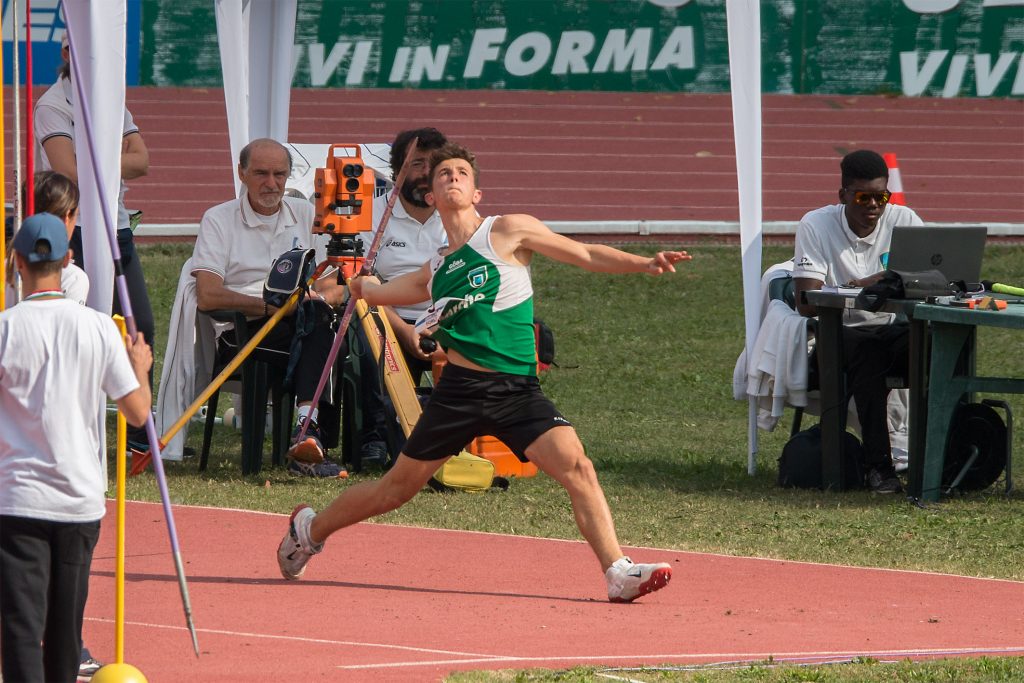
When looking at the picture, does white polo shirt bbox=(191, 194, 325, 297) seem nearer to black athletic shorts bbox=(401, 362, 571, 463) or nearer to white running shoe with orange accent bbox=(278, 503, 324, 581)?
white running shoe with orange accent bbox=(278, 503, 324, 581)

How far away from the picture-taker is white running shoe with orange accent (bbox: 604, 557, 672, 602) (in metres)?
6.07

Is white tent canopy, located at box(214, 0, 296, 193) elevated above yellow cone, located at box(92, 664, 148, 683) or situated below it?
above

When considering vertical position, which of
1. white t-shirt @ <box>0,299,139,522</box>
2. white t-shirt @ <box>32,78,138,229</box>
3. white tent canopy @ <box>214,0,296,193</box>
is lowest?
white t-shirt @ <box>0,299,139,522</box>

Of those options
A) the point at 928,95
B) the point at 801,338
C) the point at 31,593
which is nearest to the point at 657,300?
Result: the point at 801,338

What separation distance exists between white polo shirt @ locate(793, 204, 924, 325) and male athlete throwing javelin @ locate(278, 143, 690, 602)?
2.76m

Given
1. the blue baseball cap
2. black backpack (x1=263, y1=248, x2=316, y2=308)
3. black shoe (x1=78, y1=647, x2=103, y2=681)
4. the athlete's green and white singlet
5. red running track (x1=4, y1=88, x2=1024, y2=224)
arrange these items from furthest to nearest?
red running track (x1=4, y1=88, x2=1024, y2=224) → black backpack (x1=263, y1=248, x2=316, y2=308) → the athlete's green and white singlet → black shoe (x1=78, y1=647, x2=103, y2=681) → the blue baseball cap

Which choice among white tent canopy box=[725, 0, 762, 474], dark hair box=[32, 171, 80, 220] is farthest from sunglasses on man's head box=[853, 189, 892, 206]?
dark hair box=[32, 171, 80, 220]

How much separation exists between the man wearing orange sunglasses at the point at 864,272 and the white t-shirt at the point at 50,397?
501 centimetres

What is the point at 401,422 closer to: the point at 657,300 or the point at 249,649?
the point at 249,649

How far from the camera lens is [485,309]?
632 cm

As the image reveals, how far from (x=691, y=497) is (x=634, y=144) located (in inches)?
532

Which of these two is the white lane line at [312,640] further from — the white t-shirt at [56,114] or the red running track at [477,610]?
the white t-shirt at [56,114]

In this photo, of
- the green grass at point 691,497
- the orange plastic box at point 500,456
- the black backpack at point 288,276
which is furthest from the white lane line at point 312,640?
the orange plastic box at point 500,456

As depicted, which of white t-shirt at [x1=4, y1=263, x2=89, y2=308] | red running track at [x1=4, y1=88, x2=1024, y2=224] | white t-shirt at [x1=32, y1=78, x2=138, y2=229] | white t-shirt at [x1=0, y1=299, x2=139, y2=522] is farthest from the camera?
red running track at [x1=4, y1=88, x2=1024, y2=224]
